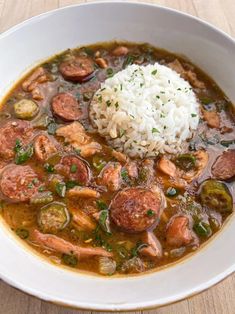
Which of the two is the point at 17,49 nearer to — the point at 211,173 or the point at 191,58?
the point at 191,58

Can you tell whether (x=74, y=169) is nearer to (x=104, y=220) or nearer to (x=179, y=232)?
(x=104, y=220)

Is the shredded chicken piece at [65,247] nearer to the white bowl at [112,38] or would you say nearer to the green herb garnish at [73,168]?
the white bowl at [112,38]

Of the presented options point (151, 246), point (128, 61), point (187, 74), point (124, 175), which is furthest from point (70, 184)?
point (187, 74)

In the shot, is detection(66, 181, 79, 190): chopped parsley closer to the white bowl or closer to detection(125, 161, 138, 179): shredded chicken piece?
detection(125, 161, 138, 179): shredded chicken piece

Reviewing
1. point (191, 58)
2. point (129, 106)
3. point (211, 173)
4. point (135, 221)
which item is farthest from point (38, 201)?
point (191, 58)

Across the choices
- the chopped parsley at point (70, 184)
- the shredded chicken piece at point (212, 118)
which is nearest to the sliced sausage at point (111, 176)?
the chopped parsley at point (70, 184)

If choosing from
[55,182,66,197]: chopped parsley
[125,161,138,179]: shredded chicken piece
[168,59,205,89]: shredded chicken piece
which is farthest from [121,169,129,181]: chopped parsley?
[168,59,205,89]: shredded chicken piece
